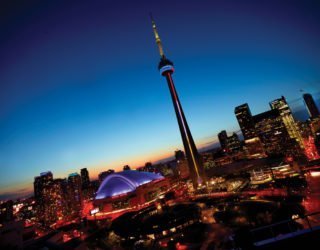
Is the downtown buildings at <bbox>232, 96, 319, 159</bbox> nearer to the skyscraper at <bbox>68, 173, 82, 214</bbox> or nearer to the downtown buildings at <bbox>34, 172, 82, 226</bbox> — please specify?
the skyscraper at <bbox>68, 173, 82, 214</bbox>

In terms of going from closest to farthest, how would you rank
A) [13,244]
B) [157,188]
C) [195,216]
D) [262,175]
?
[13,244] → [195,216] → [262,175] → [157,188]

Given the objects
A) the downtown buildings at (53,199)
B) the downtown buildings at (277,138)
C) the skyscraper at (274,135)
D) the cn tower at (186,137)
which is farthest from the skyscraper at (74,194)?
the skyscraper at (274,135)

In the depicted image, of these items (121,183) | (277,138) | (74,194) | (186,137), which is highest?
(186,137)

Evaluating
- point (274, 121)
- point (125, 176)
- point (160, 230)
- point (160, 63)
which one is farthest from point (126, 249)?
point (274, 121)

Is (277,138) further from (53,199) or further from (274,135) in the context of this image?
(53,199)

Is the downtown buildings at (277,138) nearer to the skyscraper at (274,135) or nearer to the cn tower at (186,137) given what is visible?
the skyscraper at (274,135)

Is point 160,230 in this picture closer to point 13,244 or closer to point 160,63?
point 13,244

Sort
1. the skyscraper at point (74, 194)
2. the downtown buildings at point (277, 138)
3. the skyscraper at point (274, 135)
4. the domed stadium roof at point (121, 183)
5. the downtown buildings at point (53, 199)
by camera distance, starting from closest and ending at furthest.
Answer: the domed stadium roof at point (121, 183) < the downtown buildings at point (53, 199) < the downtown buildings at point (277, 138) < the skyscraper at point (274, 135) < the skyscraper at point (74, 194)

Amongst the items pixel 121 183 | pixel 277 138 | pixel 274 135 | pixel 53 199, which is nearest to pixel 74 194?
pixel 53 199
